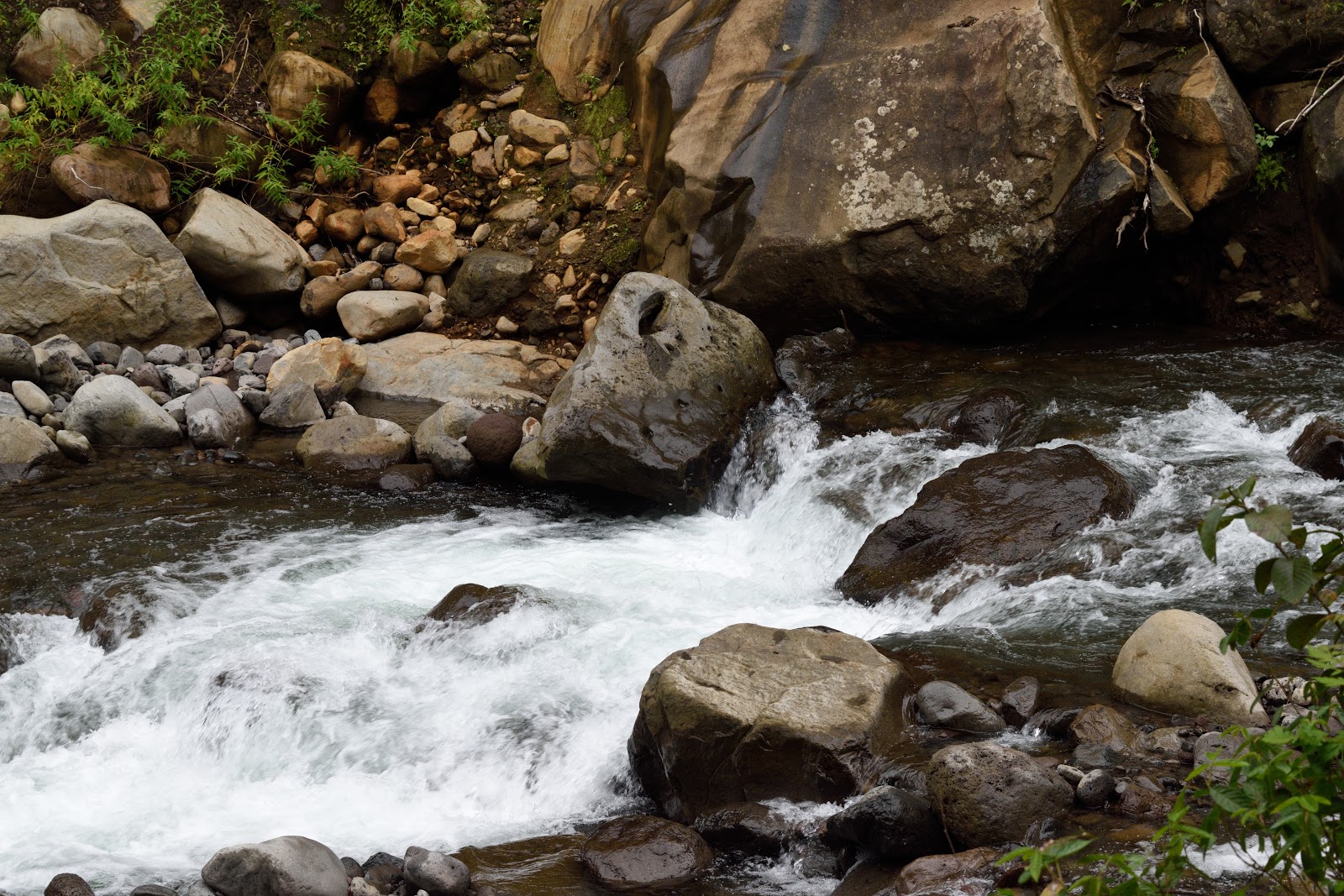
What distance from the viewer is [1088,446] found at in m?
6.04

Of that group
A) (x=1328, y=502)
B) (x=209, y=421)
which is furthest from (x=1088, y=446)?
(x=209, y=421)

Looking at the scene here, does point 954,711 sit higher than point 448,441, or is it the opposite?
point 448,441

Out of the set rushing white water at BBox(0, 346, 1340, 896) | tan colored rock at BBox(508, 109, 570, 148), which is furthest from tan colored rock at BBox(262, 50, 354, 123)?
rushing white water at BBox(0, 346, 1340, 896)

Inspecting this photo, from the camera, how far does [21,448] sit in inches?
278

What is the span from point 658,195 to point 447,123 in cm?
284

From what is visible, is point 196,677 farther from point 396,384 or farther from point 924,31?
point 924,31

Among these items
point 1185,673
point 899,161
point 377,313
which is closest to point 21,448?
point 377,313

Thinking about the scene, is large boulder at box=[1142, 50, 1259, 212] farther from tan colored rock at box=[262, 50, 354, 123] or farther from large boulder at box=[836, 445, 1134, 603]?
tan colored rock at box=[262, 50, 354, 123]

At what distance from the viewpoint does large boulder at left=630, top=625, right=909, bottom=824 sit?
12.1 ft

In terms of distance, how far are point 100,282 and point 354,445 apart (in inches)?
107

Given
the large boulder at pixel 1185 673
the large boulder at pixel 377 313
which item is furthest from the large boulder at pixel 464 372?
the large boulder at pixel 1185 673

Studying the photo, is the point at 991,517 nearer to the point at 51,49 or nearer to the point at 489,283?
the point at 489,283

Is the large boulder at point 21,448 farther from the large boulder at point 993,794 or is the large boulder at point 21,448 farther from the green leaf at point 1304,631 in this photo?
the green leaf at point 1304,631

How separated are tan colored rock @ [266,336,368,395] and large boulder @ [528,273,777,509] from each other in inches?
82.8
